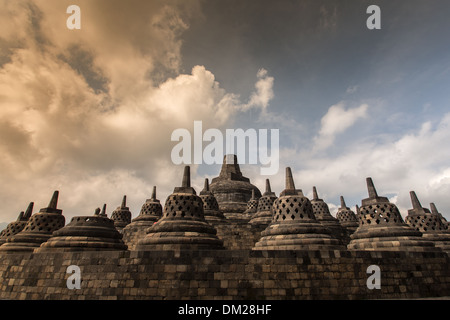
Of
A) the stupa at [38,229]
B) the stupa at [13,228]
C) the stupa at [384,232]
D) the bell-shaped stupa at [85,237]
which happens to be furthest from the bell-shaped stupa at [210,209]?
the stupa at [13,228]

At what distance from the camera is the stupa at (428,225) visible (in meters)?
14.0

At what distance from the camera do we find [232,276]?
315 inches

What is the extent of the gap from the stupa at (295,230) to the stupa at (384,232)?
82.4 inches

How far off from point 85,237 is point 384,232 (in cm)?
1447

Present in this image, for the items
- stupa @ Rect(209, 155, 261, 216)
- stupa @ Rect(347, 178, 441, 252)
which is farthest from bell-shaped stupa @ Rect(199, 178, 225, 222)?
stupa @ Rect(347, 178, 441, 252)

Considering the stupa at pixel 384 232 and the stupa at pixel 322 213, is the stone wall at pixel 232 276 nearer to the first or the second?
the stupa at pixel 384 232

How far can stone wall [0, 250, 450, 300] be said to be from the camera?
7.86m

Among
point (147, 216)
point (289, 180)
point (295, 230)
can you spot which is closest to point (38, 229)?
point (147, 216)

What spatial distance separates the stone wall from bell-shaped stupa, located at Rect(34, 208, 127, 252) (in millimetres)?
1786

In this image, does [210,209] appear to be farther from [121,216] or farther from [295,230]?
[121,216]

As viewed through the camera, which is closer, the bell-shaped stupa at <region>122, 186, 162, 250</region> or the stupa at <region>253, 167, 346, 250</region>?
the stupa at <region>253, 167, 346, 250</region>

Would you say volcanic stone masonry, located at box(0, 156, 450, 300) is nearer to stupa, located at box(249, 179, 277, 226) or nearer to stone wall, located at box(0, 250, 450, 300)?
stone wall, located at box(0, 250, 450, 300)
